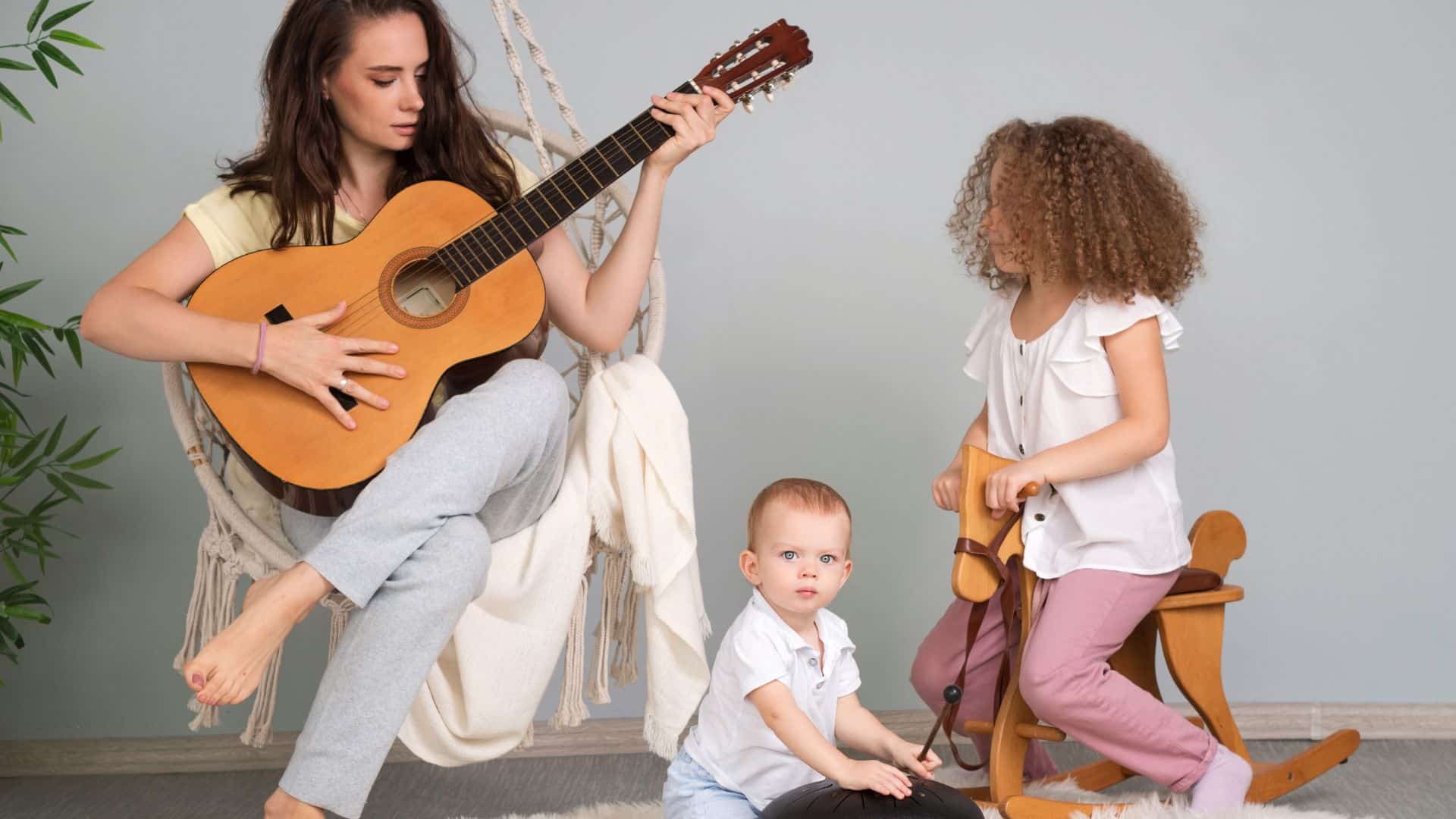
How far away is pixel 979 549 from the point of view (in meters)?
1.69

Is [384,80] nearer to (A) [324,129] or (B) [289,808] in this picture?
(A) [324,129]

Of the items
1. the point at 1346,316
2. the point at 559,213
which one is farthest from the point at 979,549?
the point at 1346,316

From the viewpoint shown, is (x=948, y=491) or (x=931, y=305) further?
(x=931, y=305)

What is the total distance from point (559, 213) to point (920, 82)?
0.90 metres

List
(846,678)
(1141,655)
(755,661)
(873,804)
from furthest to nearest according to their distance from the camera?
(1141,655), (846,678), (755,661), (873,804)

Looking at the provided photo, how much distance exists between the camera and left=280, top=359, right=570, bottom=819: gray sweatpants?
1283 millimetres

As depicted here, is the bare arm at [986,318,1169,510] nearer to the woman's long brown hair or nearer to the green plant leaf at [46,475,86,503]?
the woman's long brown hair

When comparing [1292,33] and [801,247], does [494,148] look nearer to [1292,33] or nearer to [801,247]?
[801,247]

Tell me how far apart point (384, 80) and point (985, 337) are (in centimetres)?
88

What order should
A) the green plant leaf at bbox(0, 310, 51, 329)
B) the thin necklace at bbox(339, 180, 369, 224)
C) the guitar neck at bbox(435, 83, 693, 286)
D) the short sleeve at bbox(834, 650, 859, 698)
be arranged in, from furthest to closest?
the green plant leaf at bbox(0, 310, 51, 329), the thin necklace at bbox(339, 180, 369, 224), the guitar neck at bbox(435, 83, 693, 286), the short sleeve at bbox(834, 650, 859, 698)

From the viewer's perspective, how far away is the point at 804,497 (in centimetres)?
141

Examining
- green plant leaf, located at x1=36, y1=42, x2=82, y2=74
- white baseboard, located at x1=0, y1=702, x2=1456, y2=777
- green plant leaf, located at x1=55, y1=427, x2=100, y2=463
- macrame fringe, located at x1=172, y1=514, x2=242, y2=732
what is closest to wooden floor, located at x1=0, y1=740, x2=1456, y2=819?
white baseboard, located at x1=0, y1=702, x2=1456, y2=777

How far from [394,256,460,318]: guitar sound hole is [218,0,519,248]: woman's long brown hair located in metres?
0.13

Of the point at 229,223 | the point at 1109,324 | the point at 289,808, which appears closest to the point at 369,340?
the point at 229,223
